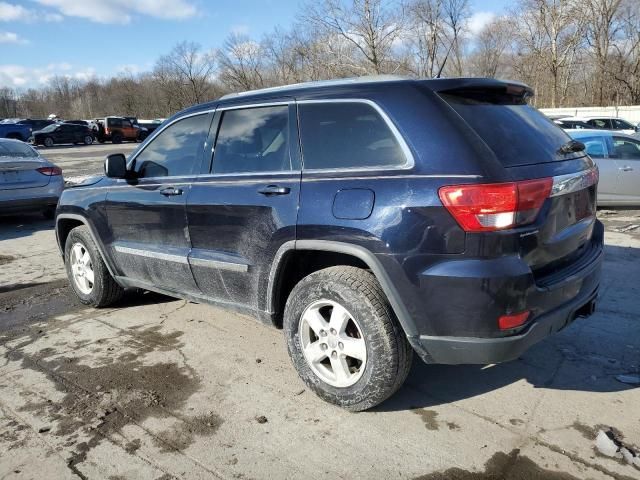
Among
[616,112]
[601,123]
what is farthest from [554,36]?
[601,123]

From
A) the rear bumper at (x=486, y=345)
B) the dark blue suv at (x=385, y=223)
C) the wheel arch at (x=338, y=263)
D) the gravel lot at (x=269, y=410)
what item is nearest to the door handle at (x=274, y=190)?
the dark blue suv at (x=385, y=223)

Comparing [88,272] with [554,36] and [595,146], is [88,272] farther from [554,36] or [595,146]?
[554,36]

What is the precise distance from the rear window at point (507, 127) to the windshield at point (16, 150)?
889 centimetres

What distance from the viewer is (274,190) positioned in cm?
325

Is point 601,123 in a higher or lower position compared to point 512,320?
higher

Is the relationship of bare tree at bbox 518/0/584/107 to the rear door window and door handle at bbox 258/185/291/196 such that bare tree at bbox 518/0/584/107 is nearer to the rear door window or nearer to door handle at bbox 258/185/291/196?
the rear door window

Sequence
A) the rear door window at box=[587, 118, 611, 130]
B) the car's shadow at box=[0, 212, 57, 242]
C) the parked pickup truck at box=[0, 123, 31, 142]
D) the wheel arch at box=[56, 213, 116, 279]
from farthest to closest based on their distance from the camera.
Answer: the parked pickup truck at box=[0, 123, 31, 142] < the rear door window at box=[587, 118, 611, 130] < the car's shadow at box=[0, 212, 57, 242] < the wheel arch at box=[56, 213, 116, 279]

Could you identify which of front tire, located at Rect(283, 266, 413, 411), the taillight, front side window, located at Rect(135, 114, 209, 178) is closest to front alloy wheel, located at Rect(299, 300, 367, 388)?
front tire, located at Rect(283, 266, 413, 411)

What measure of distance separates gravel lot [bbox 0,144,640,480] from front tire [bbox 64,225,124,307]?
0.37 metres

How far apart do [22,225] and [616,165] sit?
10793 millimetres

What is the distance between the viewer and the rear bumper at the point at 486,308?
2.54m

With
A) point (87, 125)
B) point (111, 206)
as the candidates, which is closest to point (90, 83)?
point (87, 125)

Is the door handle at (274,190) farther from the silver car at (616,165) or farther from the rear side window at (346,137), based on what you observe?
the silver car at (616,165)

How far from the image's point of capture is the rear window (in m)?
2.77
